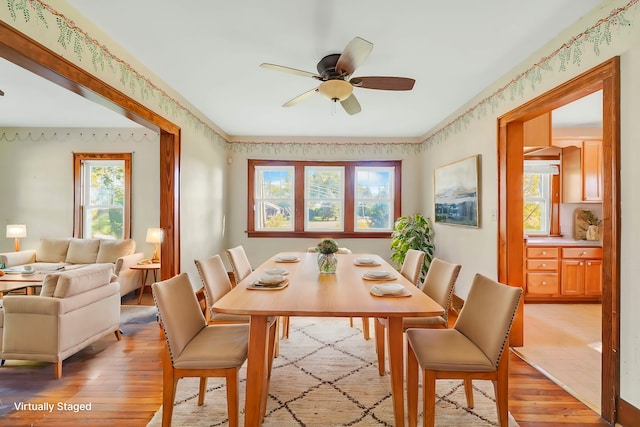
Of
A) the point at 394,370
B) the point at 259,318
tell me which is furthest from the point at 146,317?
the point at 394,370

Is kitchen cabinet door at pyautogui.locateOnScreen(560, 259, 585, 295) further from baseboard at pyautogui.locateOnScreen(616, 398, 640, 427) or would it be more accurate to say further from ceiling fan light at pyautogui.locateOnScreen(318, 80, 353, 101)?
ceiling fan light at pyautogui.locateOnScreen(318, 80, 353, 101)

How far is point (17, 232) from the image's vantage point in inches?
179

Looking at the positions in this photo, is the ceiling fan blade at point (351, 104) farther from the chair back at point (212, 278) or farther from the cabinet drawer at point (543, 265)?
the cabinet drawer at point (543, 265)

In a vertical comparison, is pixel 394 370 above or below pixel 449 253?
below

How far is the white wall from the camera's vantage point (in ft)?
16.0

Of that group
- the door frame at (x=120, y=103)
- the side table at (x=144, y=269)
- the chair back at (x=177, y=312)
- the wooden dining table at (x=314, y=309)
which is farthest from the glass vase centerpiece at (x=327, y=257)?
the side table at (x=144, y=269)

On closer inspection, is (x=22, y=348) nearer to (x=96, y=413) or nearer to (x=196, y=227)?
(x=96, y=413)

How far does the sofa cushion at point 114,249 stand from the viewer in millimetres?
4457

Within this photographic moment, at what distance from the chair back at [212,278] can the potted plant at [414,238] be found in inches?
114

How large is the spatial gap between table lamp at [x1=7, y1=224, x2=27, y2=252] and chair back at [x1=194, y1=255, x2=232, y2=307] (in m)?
4.03

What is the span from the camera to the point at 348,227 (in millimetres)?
5410

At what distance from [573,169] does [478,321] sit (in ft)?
13.1

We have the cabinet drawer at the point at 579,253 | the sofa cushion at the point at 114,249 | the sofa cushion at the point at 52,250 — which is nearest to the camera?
the cabinet drawer at the point at 579,253

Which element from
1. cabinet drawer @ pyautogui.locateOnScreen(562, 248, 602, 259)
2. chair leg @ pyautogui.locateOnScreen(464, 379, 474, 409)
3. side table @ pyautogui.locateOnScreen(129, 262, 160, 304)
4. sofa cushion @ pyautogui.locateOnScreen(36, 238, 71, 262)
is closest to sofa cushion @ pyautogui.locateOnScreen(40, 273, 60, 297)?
side table @ pyautogui.locateOnScreen(129, 262, 160, 304)
